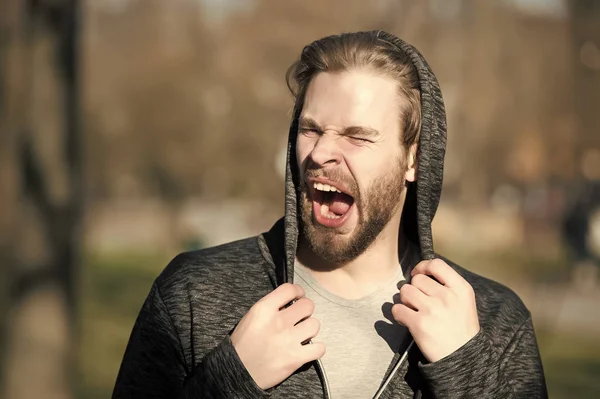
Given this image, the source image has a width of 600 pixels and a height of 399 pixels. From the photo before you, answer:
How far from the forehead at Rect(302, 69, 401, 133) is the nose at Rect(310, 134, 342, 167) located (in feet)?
0.22

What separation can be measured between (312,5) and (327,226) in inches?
540

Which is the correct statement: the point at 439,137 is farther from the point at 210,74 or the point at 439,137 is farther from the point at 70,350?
the point at 210,74

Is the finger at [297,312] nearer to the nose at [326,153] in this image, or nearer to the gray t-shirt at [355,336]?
the gray t-shirt at [355,336]

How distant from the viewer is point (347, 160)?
2.80 metres

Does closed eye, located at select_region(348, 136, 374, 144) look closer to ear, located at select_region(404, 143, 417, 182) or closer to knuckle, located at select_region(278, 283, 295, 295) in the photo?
ear, located at select_region(404, 143, 417, 182)

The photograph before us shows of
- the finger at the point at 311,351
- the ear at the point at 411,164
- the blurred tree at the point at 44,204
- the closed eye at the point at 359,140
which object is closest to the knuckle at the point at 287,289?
the finger at the point at 311,351

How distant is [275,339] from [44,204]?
3.14m

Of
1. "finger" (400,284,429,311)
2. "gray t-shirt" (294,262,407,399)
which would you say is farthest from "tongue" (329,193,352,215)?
"finger" (400,284,429,311)

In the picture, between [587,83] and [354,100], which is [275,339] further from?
[587,83]

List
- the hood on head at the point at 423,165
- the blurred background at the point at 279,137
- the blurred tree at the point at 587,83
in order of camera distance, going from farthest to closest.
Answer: the blurred tree at the point at 587,83 < the blurred background at the point at 279,137 < the hood on head at the point at 423,165

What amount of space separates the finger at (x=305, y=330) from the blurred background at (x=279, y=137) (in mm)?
8742

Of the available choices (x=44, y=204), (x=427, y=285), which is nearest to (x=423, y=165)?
(x=427, y=285)

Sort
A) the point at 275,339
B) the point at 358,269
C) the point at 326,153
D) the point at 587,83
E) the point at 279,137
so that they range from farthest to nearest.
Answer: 1. the point at 279,137
2. the point at 587,83
3. the point at 358,269
4. the point at 326,153
5. the point at 275,339

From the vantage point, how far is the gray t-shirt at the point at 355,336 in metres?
2.75
